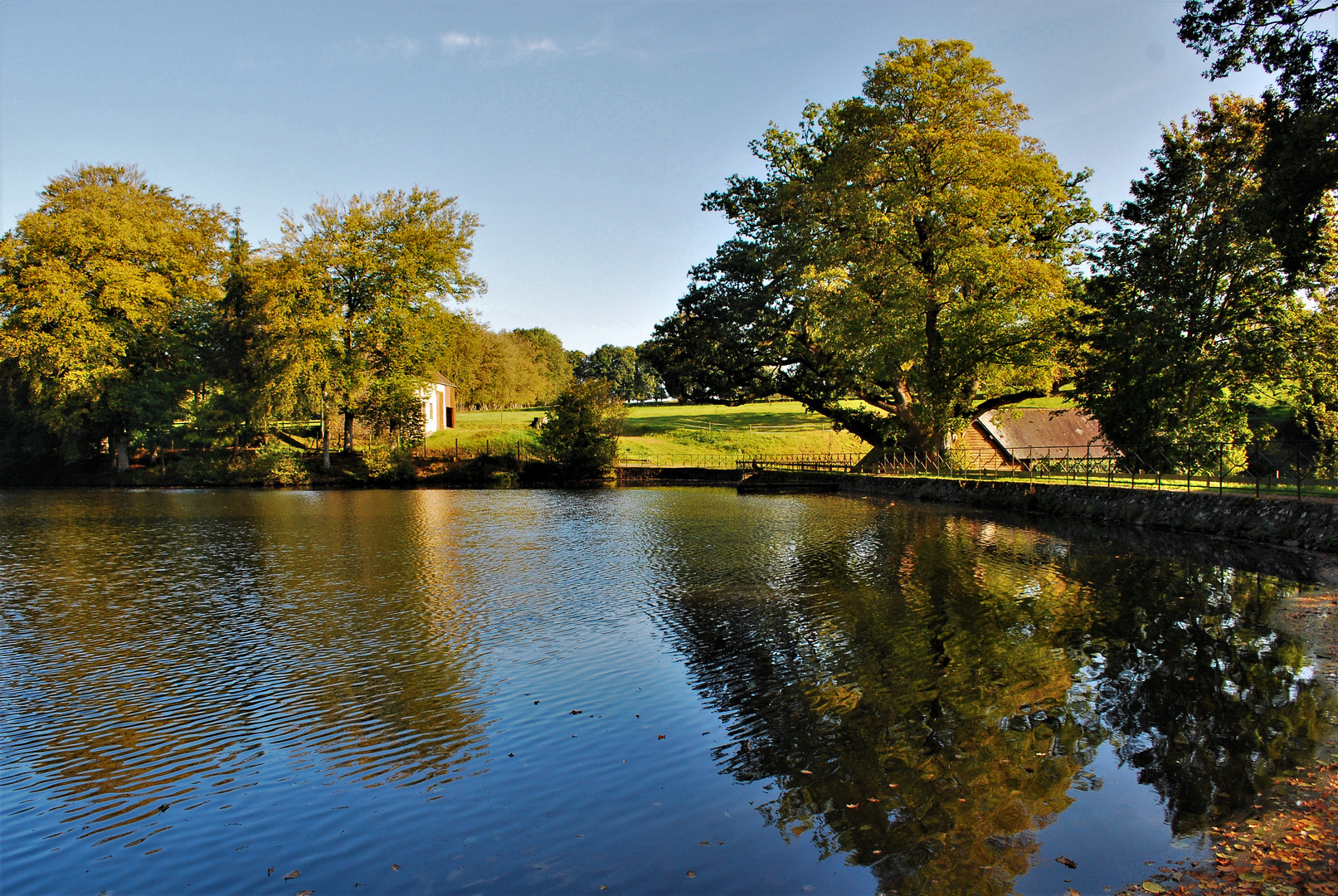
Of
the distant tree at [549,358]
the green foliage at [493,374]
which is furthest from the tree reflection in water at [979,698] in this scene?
the distant tree at [549,358]

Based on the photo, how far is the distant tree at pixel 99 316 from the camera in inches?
1933

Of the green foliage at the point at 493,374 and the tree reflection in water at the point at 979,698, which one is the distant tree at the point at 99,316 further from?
the tree reflection in water at the point at 979,698

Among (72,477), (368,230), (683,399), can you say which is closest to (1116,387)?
(683,399)

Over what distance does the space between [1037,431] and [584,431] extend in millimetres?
28542

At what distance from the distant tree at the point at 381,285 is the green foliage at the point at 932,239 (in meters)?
26.1

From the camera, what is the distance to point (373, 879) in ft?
18.3

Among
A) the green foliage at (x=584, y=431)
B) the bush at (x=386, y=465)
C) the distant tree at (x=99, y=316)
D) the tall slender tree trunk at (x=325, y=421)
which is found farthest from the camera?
the green foliage at (x=584, y=431)

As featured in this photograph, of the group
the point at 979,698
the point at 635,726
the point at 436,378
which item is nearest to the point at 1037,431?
the point at 979,698

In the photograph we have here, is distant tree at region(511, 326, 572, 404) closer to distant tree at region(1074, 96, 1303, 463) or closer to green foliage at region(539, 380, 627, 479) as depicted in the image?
green foliage at region(539, 380, 627, 479)

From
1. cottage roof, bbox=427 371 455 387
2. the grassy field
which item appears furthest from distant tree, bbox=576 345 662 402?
cottage roof, bbox=427 371 455 387

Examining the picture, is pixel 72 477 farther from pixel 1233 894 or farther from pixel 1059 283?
pixel 1233 894

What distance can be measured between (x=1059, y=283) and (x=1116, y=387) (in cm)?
591

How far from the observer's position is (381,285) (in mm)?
54906

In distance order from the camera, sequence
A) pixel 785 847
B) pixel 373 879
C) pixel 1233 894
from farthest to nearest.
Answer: pixel 785 847 < pixel 373 879 < pixel 1233 894
